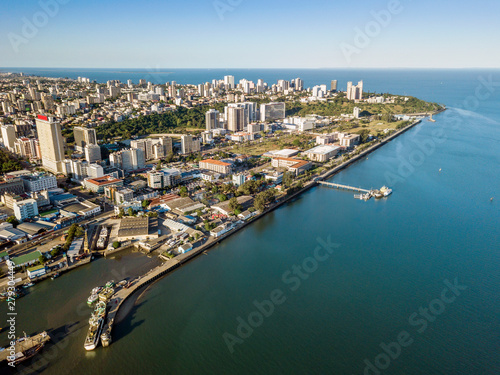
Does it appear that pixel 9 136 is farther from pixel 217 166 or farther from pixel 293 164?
pixel 293 164

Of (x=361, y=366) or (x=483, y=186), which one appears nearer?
(x=361, y=366)

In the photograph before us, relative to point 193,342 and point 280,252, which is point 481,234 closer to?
point 280,252

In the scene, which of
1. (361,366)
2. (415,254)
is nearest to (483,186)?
(415,254)

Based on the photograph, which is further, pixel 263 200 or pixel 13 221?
pixel 263 200

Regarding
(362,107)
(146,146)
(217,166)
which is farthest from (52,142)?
(362,107)

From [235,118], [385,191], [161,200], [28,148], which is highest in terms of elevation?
[235,118]

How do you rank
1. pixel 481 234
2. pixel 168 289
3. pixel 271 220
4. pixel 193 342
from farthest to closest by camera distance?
pixel 271 220
pixel 481 234
pixel 168 289
pixel 193 342
